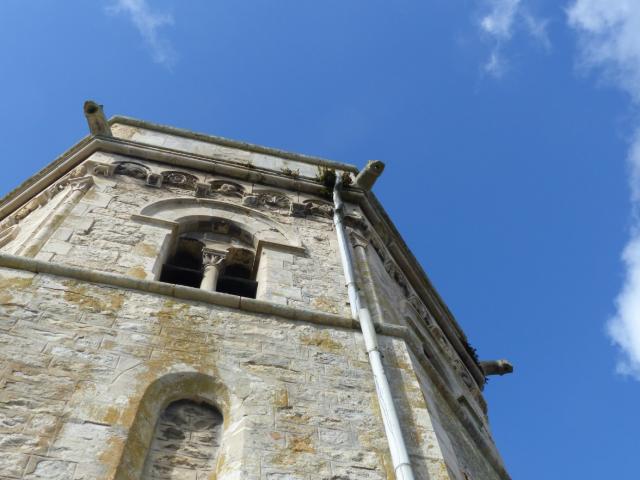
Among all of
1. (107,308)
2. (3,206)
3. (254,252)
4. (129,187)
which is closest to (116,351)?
(107,308)

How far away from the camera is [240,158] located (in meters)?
12.2

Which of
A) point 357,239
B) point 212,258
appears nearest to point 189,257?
point 212,258

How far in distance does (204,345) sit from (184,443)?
3.25 feet

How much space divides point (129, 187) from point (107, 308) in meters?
3.65

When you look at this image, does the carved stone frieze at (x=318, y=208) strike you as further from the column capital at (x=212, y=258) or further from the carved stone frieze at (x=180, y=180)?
the column capital at (x=212, y=258)

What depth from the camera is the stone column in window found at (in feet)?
24.6

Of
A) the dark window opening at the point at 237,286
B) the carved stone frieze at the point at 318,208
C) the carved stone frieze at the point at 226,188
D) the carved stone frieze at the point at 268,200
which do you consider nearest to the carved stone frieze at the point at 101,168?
the carved stone frieze at the point at 226,188

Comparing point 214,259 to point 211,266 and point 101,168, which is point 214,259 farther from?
point 101,168

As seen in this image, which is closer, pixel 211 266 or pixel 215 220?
pixel 211 266

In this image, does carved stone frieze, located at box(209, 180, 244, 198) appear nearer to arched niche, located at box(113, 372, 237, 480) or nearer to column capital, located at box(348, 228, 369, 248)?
column capital, located at box(348, 228, 369, 248)

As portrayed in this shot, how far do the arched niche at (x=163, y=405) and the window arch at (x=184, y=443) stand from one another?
0.02 metres

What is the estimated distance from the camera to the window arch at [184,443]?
4480 millimetres

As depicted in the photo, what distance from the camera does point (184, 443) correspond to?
4.75 meters

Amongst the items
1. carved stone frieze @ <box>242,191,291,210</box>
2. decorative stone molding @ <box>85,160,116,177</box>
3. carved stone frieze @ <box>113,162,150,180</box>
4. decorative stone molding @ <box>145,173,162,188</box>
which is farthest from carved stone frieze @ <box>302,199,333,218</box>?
decorative stone molding @ <box>85,160,116,177</box>
